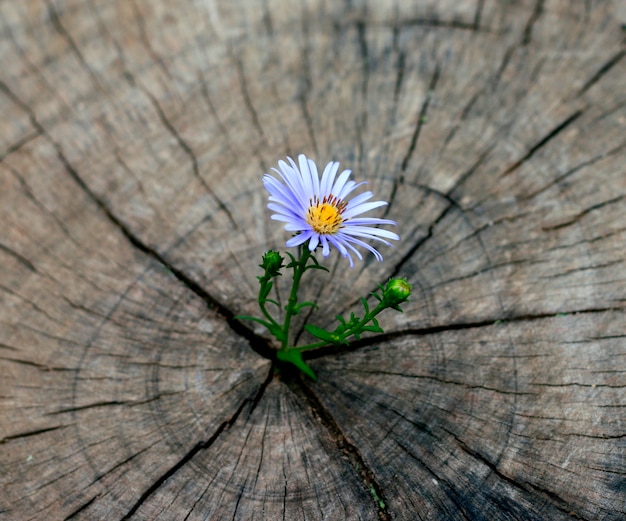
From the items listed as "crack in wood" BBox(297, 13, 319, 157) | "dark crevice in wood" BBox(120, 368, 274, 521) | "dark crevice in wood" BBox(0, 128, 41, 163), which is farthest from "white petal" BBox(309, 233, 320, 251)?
"dark crevice in wood" BBox(0, 128, 41, 163)

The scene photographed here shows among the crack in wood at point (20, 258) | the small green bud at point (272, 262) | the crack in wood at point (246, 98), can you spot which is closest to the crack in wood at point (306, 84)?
the crack in wood at point (246, 98)

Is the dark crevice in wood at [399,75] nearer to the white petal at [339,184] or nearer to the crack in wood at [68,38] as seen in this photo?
Result: the white petal at [339,184]

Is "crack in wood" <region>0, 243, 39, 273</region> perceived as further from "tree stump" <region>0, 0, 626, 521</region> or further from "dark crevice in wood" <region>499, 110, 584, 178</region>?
"dark crevice in wood" <region>499, 110, 584, 178</region>

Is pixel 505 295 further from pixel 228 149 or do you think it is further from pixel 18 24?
pixel 18 24

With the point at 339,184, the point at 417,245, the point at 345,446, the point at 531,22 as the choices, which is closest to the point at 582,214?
the point at 417,245

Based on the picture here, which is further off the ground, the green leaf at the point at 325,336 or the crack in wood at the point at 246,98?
the crack in wood at the point at 246,98

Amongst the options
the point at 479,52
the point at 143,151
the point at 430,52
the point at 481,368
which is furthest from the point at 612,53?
the point at 143,151
